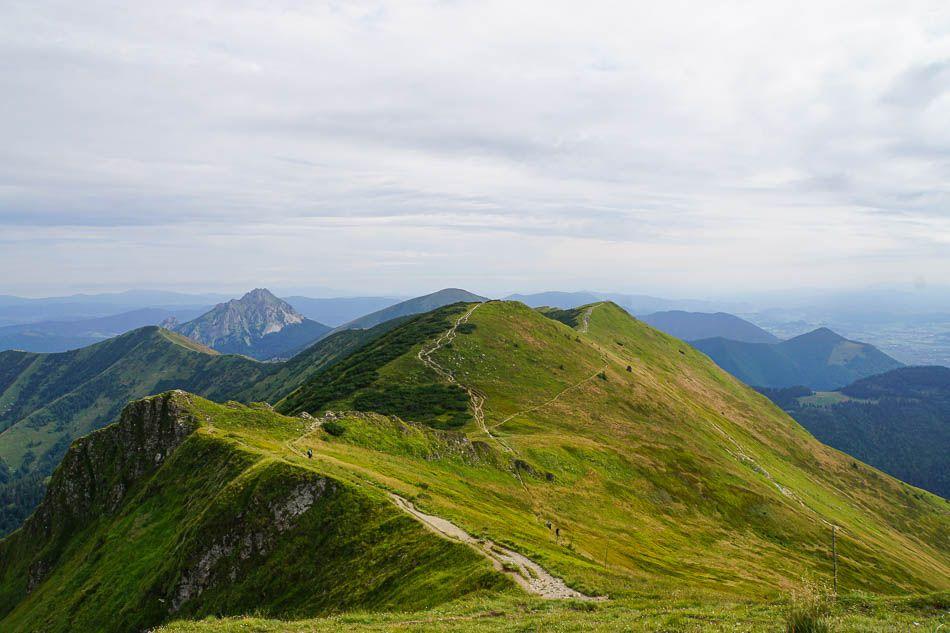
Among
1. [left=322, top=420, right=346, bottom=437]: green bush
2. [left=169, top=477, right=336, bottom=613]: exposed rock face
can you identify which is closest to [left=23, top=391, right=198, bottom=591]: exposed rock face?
[left=322, top=420, right=346, bottom=437]: green bush

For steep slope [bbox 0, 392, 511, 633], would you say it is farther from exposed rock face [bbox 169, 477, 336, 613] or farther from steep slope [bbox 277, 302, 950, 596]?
steep slope [bbox 277, 302, 950, 596]

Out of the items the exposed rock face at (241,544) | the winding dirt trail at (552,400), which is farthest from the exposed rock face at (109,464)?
the winding dirt trail at (552,400)

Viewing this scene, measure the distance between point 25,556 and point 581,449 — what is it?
92.5 metres

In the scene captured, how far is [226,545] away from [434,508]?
18458 millimetres

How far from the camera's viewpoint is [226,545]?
4262 centimetres

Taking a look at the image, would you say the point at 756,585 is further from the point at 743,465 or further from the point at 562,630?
the point at 743,465

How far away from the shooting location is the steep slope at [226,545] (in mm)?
34406

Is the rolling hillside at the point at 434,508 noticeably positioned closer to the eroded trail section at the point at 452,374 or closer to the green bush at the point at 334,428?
the green bush at the point at 334,428

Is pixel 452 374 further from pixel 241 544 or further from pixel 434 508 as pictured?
pixel 241 544

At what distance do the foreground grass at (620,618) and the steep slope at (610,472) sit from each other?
4.92 m

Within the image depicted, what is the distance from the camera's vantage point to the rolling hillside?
120 ft

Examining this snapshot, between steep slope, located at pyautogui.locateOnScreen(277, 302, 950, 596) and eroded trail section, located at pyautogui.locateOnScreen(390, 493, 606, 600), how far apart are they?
3.70 ft

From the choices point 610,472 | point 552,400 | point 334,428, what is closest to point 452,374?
point 552,400

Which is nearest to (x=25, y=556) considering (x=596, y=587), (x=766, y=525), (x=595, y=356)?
(x=596, y=587)
